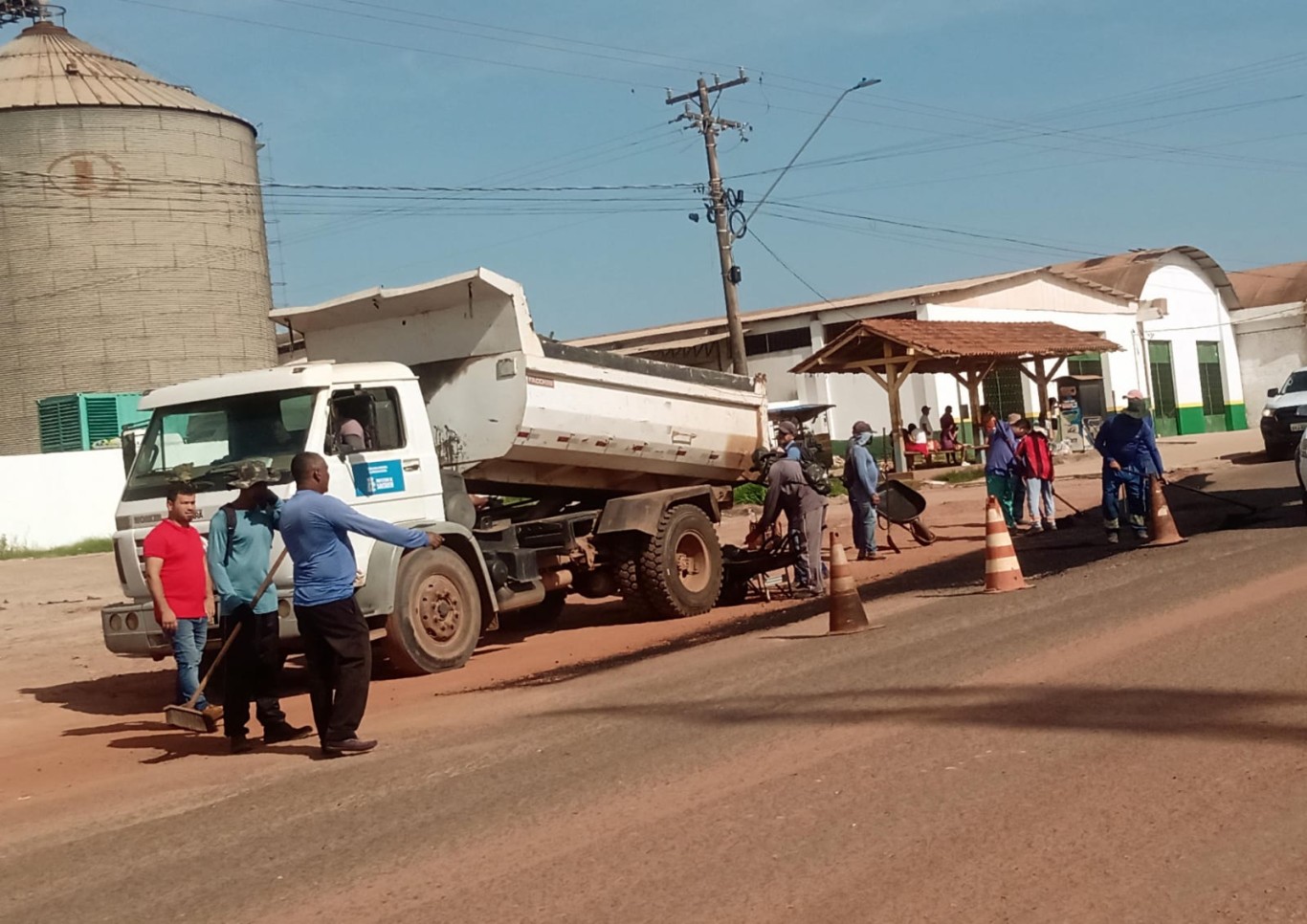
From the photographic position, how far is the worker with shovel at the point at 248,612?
916 cm

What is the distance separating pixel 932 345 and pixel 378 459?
22.5 metres

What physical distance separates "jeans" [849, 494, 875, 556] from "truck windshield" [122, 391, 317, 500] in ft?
28.2

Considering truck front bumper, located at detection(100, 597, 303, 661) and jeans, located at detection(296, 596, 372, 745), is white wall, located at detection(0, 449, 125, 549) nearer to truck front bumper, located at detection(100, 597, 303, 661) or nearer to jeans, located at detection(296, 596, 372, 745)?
truck front bumper, located at detection(100, 597, 303, 661)

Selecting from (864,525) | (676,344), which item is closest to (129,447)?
(864,525)

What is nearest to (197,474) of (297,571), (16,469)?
(297,571)

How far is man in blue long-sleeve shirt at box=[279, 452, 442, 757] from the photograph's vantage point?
8289 mm

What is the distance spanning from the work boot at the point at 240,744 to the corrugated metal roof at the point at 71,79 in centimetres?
3671

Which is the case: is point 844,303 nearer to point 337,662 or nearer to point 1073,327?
point 1073,327

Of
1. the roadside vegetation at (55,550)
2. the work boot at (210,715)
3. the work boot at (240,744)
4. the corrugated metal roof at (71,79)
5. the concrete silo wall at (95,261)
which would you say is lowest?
the work boot at (240,744)

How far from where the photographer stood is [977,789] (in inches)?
239

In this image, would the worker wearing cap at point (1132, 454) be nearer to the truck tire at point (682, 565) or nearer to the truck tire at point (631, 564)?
the truck tire at point (682, 565)

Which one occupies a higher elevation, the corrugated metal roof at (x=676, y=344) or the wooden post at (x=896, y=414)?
the corrugated metal roof at (x=676, y=344)

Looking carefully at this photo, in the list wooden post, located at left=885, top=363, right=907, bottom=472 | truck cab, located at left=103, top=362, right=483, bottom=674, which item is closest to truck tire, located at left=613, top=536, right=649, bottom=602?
truck cab, located at left=103, top=362, right=483, bottom=674

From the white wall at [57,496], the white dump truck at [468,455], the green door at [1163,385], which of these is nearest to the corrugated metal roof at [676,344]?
the green door at [1163,385]
